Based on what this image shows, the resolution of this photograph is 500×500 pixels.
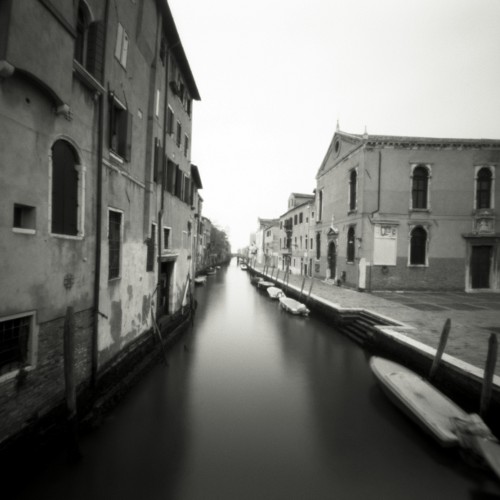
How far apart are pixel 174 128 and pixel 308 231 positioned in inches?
798

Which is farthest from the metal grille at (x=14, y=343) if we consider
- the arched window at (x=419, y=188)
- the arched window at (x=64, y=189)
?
the arched window at (x=419, y=188)

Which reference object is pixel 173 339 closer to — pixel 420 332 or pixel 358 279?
pixel 420 332

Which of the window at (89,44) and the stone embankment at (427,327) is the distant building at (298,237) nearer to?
the stone embankment at (427,327)


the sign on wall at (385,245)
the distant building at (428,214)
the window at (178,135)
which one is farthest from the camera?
the sign on wall at (385,245)

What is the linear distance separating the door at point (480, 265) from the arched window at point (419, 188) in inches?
168

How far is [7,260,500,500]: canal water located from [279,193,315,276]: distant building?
20.2 metres

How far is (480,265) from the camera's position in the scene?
1789 centimetres

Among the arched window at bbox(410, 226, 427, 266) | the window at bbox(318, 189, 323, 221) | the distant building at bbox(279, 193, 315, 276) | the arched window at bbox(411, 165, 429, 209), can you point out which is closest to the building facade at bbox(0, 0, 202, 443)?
the arched window at bbox(410, 226, 427, 266)

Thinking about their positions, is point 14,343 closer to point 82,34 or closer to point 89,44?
point 89,44

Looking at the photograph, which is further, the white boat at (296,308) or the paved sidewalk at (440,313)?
the white boat at (296,308)

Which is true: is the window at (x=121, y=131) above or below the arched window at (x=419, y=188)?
below

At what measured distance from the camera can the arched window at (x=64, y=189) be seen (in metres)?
4.80

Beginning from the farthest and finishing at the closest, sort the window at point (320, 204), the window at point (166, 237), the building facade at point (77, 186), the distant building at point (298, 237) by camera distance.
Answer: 1. the distant building at point (298, 237)
2. the window at point (320, 204)
3. the window at point (166, 237)
4. the building facade at point (77, 186)

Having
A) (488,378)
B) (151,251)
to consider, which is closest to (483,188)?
(488,378)
